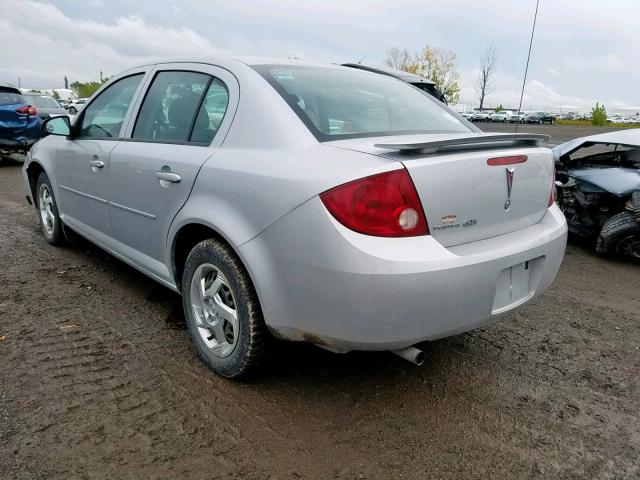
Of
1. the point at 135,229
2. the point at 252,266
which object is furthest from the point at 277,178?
the point at 135,229

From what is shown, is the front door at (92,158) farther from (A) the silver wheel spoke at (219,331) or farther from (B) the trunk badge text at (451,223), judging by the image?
(B) the trunk badge text at (451,223)

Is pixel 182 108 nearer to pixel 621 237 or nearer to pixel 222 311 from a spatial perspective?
pixel 222 311

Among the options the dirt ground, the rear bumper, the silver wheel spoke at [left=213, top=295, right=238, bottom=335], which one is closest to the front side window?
the dirt ground

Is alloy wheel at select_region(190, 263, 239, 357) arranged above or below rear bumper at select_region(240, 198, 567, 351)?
below

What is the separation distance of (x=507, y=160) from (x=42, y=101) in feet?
46.7

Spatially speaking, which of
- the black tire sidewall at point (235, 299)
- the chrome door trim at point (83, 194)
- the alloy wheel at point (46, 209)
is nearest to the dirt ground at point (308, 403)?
the black tire sidewall at point (235, 299)

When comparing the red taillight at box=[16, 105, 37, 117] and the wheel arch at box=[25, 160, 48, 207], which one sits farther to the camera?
the red taillight at box=[16, 105, 37, 117]

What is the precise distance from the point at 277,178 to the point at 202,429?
114 cm

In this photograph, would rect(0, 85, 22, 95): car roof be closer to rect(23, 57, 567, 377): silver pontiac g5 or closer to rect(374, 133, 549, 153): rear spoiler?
→ rect(23, 57, 567, 377): silver pontiac g5

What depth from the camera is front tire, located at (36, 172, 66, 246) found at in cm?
455

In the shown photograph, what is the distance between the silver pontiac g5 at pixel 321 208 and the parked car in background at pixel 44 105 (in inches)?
438

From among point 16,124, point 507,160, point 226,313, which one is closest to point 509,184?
point 507,160

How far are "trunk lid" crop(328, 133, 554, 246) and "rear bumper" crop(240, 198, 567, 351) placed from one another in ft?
0.29

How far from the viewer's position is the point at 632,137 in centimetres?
566
